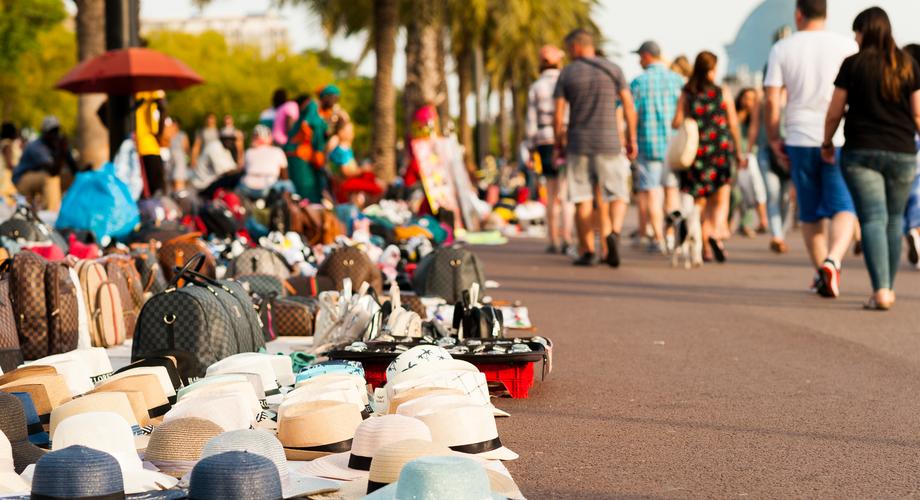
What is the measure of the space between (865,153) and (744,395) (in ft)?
13.7

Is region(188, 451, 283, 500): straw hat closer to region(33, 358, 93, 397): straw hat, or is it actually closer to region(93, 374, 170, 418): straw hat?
region(93, 374, 170, 418): straw hat

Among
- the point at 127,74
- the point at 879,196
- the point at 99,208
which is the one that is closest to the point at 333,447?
the point at 879,196

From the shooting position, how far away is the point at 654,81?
616 inches

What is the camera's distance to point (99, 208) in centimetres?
→ 1200

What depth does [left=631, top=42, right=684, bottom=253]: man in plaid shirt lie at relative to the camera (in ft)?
51.2

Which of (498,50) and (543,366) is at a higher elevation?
(498,50)

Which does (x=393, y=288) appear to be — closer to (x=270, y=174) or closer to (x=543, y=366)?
(x=543, y=366)

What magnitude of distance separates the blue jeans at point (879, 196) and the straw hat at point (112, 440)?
275 inches

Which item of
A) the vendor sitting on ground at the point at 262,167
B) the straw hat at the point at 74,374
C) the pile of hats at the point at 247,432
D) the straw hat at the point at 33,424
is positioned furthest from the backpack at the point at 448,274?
the vendor sitting on ground at the point at 262,167

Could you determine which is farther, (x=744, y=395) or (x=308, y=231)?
(x=308, y=231)

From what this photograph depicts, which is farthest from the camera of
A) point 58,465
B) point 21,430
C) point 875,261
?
point 875,261

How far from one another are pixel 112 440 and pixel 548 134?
12.0 m

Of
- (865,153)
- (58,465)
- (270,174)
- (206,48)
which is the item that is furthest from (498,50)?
(206,48)

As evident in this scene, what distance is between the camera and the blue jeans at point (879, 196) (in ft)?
33.6
